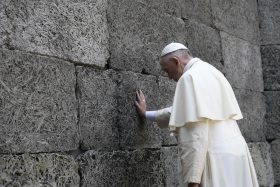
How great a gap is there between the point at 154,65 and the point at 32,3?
1.58m

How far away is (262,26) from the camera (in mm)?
7035

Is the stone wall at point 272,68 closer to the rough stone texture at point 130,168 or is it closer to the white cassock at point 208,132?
the rough stone texture at point 130,168

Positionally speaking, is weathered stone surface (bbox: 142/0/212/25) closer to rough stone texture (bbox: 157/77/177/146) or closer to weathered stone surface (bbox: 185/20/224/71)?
Result: weathered stone surface (bbox: 185/20/224/71)

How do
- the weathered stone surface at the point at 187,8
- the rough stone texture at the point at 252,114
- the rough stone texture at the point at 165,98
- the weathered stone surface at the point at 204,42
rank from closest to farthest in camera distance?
the rough stone texture at the point at 165,98 → the weathered stone surface at the point at 187,8 → the weathered stone surface at the point at 204,42 → the rough stone texture at the point at 252,114

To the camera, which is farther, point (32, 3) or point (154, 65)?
point (154, 65)

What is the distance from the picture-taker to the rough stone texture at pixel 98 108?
3.71 metres

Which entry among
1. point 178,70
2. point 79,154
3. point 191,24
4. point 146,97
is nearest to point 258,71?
point 191,24

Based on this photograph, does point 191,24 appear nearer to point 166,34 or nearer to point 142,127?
point 166,34

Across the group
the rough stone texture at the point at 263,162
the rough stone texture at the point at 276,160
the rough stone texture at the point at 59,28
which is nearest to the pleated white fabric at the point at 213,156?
the rough stone texture at the point at 59,28

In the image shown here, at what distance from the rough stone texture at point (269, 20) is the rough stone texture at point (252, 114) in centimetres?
75

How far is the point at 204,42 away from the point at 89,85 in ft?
7.06

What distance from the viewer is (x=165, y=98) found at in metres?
4.78

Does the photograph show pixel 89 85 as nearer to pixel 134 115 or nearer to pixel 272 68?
pixel 134 115

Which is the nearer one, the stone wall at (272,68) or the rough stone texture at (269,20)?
the stone wall at (272,68)
